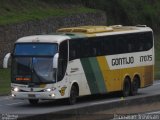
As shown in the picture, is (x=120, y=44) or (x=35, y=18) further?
(x=35, y=18)

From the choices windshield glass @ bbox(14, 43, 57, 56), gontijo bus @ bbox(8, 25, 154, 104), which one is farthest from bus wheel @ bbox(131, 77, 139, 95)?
windshield glass @ bbox(14, 43, 57, 56)

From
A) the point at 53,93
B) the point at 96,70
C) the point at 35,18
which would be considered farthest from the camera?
the point at 35,18

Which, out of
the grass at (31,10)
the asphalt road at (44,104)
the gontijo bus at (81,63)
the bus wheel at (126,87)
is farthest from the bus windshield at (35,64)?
the grass at (31,10)

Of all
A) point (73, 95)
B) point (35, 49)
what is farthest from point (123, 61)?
point (35, 49)

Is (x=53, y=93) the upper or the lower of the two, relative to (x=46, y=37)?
A: lower

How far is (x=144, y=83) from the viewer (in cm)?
3694

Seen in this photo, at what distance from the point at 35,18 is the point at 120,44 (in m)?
22.1

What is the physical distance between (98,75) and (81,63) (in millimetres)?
1657

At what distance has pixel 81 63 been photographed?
32.2 m

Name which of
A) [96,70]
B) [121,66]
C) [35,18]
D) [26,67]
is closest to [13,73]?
[26,67]

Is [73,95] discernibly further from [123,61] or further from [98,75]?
[123,61]

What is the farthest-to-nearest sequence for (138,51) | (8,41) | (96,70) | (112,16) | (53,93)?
(112,16) < (8,41) < (138,51) < (96,70) < (53,93)

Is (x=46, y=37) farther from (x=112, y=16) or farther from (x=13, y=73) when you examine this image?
(x=112, y=16)

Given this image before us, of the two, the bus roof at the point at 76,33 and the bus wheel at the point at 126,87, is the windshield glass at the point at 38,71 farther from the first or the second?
the bus wheel at the point at 126,87
